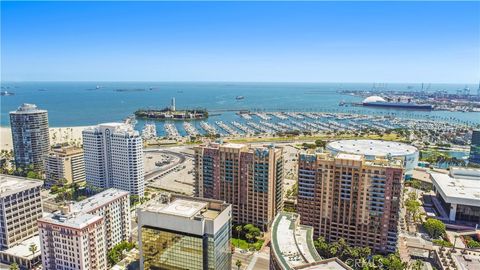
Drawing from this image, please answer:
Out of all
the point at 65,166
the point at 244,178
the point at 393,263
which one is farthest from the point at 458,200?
the point at 65,166

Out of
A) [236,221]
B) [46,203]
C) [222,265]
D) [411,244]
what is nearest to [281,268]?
[222,265]

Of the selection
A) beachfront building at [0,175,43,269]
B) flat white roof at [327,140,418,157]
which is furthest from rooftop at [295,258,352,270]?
flat white roof at [327,140,418,157]

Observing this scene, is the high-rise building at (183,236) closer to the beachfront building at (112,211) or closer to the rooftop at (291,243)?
the rooftop at (291,243)

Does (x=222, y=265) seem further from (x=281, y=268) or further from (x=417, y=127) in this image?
(x=417, y=127)

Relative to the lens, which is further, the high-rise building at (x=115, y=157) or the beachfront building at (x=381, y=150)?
the beachfront building at (x=381, y=150)

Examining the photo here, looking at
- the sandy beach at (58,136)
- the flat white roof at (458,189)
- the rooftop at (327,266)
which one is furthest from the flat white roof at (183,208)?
the sandy beach at (58,136)

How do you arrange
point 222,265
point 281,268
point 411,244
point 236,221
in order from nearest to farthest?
1. point 281,268
2. point 222,265
3. point 411,244
4. point 236,221

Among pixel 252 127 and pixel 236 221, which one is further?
pixel 252 127
